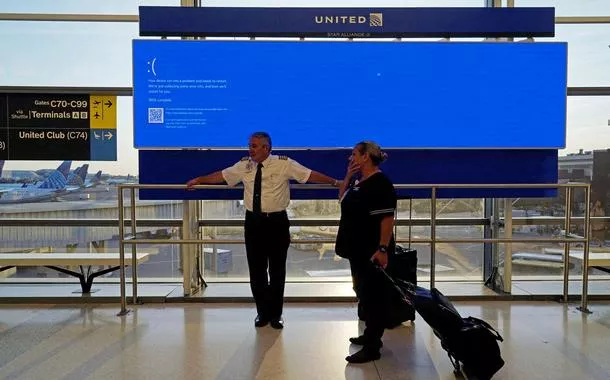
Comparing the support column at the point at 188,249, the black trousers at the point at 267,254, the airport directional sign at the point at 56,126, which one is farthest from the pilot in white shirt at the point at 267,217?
the airport directional sign at the point at 56,126

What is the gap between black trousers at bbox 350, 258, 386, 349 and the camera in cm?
285

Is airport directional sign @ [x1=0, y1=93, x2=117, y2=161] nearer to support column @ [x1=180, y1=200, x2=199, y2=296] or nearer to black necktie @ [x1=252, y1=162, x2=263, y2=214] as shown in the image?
support column @ [x1=180, y1=200, x2=199, y2=296]

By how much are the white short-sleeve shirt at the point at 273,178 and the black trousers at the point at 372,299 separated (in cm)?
91

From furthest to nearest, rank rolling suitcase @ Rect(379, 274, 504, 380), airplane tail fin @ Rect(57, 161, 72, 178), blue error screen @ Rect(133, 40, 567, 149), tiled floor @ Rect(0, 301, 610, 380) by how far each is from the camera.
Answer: airplane tail fin @ Rect(57, 161, 72, 178), blue error screen @ Rect(133, 40, 567, 149), tiled floor @ Rect(0, 301, 610, 380), rolling suitcase @ Rect(379, 274, 504, 380)

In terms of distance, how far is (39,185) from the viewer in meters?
4.75

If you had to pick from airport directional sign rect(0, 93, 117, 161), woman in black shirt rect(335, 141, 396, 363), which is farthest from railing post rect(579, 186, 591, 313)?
airport directional sign rect(0, 93, 117, 161)

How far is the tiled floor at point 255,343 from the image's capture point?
2.82 m

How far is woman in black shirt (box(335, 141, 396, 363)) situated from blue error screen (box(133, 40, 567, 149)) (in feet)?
4.24

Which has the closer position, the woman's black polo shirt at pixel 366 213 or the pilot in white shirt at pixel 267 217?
the woman's black polo shirt at pixel 366 213

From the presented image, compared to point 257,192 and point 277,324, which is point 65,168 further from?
point 277,324

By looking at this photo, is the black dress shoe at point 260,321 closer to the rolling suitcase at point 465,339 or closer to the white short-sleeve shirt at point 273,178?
the white short-sleeve shirt at point 273,178

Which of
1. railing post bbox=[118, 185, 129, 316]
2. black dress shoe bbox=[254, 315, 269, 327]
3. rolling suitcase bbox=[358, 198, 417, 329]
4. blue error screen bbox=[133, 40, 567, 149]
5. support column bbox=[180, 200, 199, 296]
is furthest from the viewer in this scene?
support column bbox=[180, 200, 199, 296]

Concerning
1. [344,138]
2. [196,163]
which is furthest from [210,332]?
[344,138]

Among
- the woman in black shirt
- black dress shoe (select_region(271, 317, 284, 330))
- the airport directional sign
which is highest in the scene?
the airport directional sign
